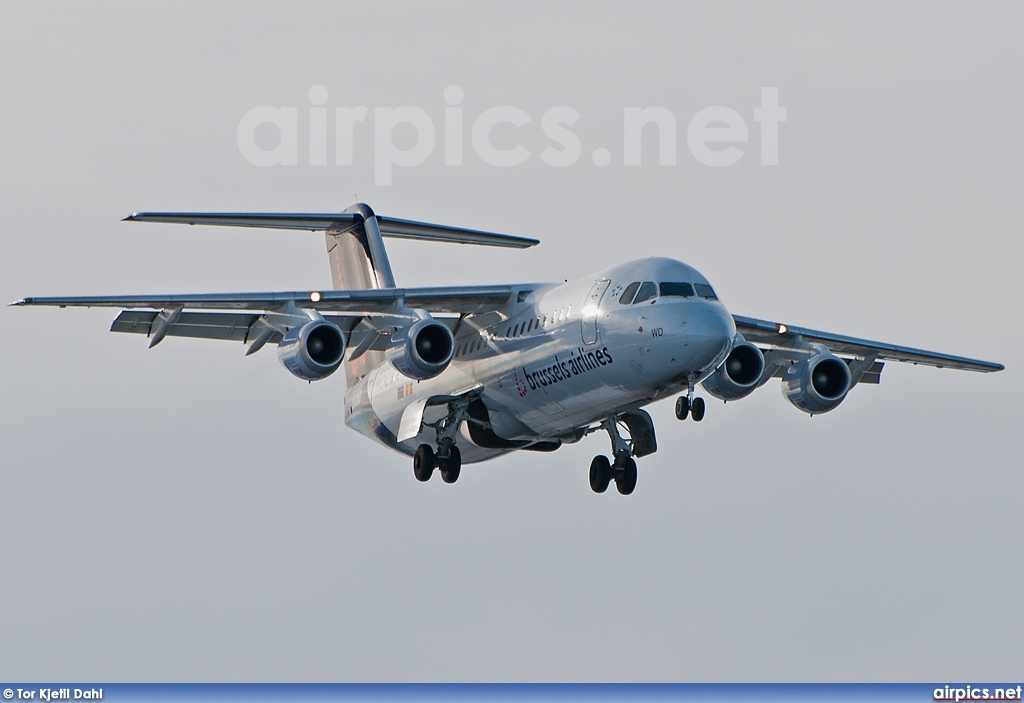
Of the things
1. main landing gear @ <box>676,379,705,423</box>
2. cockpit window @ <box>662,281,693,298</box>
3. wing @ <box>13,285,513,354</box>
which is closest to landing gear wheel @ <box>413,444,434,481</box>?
wing @ <box>13,285,513,354</box>

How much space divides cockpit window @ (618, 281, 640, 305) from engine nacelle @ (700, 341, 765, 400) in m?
2.79

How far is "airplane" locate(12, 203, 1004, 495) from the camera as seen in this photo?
21062mm

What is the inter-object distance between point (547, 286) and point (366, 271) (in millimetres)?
4760

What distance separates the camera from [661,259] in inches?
849

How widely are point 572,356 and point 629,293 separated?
3.73ft

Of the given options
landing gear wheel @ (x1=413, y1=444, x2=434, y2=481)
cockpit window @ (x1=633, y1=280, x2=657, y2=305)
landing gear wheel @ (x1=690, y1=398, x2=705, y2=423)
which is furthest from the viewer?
landing gear wheel @ (x1=413, y1=444, x2=434, y2=481)

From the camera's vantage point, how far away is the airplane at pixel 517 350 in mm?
21062

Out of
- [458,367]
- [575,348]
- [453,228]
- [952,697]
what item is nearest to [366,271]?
[453,228]

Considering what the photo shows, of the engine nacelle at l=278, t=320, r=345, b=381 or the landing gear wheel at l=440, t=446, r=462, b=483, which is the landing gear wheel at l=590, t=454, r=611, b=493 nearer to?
the landing gear wheel at l=440, t=446, r=462, b=483

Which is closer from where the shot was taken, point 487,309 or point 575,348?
point 575,348

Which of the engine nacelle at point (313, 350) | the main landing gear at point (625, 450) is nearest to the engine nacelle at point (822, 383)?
the main landing gear at point (625, 450)

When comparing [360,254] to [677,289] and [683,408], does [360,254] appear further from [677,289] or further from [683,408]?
[683,408]

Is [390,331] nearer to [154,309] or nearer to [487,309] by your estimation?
[487,309]

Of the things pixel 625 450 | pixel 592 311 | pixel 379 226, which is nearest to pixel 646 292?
pixel 592 311
